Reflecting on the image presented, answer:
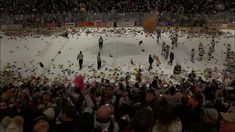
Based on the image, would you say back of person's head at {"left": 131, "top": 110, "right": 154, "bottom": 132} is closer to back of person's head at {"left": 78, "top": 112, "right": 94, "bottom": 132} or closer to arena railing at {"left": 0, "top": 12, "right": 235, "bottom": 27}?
back of person's head at {"left": 78, "top": 112, "right": 94, "bottom": 132}

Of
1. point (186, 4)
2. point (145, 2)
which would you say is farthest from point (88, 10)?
point (186, 4)

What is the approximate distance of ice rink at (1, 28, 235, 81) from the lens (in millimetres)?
23109

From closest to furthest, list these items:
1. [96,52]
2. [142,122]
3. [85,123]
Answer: [142,122], [85,123], [96,52]

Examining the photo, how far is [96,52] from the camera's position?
87.2ft

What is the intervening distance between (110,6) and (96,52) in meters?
13.2

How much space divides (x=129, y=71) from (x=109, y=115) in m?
16.7

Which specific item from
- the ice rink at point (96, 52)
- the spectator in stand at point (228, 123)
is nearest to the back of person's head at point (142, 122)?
the spectator in stand at point (228, 123)

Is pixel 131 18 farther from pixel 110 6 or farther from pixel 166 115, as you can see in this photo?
pixel 166 115

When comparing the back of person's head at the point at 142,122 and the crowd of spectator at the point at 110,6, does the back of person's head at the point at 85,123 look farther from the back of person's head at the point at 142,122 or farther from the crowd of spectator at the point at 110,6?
the crowd of spectator at the point at 110,6

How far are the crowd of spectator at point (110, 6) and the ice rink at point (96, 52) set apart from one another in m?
5.82

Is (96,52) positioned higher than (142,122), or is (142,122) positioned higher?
(142,122)

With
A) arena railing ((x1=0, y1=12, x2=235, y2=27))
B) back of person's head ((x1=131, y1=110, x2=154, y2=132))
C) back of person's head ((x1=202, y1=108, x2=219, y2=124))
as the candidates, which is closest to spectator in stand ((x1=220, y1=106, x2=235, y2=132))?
back of person's head ((x1=202, y1=108, x2=219, y2=124))

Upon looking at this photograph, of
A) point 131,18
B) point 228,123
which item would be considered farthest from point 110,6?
point 228,123

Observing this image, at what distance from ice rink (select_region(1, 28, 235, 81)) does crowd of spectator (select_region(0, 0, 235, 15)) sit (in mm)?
5822
